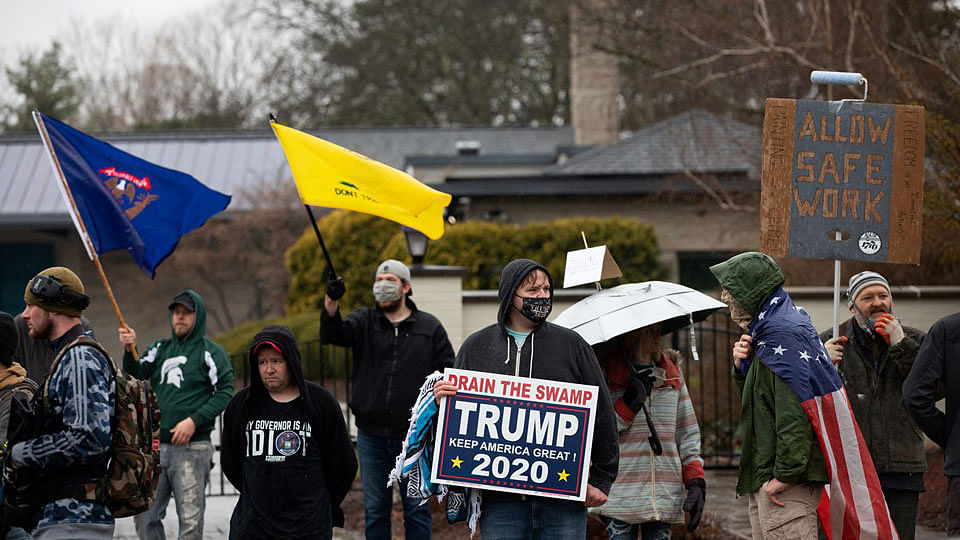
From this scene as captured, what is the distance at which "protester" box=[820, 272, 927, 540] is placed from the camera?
20.1ft

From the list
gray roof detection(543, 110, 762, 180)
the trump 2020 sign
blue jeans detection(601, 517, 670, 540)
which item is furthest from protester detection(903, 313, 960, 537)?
gray roof detection(543, 110, 762, 180)

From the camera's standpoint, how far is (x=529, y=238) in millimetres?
17922

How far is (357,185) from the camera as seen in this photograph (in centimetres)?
719

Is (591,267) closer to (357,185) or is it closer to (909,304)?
(357,185)

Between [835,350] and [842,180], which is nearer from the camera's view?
[835,350]

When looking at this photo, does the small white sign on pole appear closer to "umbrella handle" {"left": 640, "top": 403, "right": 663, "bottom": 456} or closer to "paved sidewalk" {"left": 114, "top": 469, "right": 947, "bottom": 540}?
"umbrella handle" {"left": 640, "top": 403, "right": 663, "bottom": 456}

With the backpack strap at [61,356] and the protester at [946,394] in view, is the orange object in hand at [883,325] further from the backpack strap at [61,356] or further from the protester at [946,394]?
the backpack strap at [61,356]

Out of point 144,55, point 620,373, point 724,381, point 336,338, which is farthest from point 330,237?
point 144,55

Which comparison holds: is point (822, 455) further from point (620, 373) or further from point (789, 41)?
point (789, 41)

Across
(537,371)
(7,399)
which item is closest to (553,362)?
(537,371)

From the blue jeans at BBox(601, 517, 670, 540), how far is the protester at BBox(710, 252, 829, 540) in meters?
0.50

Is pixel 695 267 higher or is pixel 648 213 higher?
pixel 648 213

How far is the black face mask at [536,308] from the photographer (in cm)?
508

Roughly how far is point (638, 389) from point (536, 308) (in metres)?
1.04
